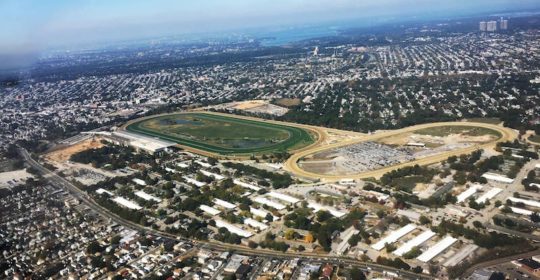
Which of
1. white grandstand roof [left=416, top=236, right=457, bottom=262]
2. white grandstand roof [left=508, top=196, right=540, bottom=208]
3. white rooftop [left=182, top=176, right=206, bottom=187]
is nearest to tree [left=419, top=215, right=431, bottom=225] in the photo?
white grandstand roof [left=416, top=236, right=457, bottom=262]

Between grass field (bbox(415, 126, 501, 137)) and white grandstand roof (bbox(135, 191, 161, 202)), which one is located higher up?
grass field (bbox(415, 126, 501, 137))

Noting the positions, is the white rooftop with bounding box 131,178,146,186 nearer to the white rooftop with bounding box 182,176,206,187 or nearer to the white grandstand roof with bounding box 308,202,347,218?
the white rooftop with bounding box 182,176,206,187

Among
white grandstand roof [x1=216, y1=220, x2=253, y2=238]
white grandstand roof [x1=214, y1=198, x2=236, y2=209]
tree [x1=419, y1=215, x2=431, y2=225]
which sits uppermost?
white grandstand roof [x1=214, y1=198, x2=236, y2=209]

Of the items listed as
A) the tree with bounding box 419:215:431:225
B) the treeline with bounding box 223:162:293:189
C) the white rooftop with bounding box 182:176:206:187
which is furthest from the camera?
the white rooftop with bounding box 182:176:206:187

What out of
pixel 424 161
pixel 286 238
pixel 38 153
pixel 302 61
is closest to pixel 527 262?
pixel 286 238

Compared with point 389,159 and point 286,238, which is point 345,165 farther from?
point 286,238

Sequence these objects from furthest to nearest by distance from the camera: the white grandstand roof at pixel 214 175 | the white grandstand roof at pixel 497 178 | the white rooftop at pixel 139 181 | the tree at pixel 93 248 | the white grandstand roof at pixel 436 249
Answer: the white rooftop at pixel 139 181, the white grandstand roof at pixel 214 175, the white grandstand roof at pixel 497 178, the tree at pixel 93 248, the white grandstand roof at pixel 436 249

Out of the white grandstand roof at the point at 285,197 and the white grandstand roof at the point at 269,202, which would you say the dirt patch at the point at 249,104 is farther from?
the white grandstand roof at the point at 269,202

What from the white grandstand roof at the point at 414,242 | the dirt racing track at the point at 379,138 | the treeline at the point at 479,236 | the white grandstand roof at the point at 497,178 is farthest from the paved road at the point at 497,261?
the dirt racing track at the point at 379,138
